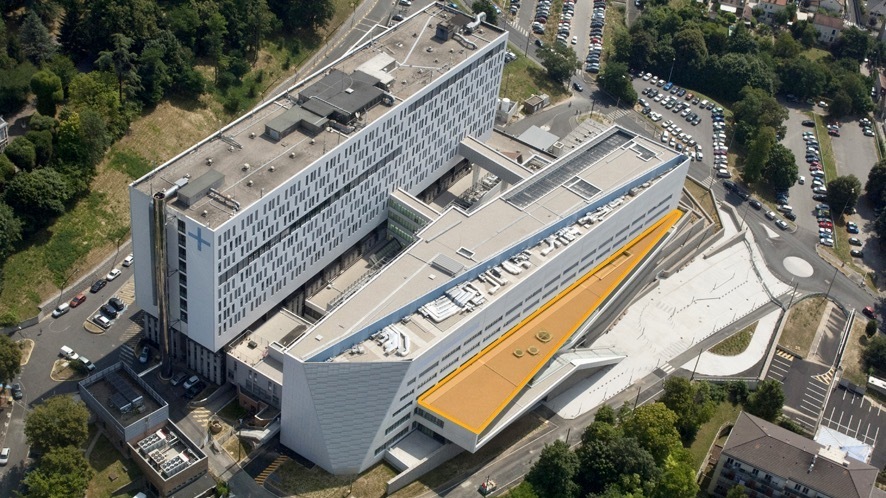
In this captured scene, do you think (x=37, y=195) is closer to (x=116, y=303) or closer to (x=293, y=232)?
(x=116, y=303)

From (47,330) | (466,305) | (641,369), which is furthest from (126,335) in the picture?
(641,369)

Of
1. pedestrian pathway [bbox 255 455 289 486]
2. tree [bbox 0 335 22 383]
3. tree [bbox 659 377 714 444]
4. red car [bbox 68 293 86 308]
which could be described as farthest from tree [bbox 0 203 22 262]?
A: tree [bbox 659 377 714 444]

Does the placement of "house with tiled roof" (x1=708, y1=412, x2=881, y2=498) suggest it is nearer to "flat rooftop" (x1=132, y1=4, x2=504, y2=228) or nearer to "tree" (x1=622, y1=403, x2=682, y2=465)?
"tree" (x1=622, y1=403, x2=682, y2=465)

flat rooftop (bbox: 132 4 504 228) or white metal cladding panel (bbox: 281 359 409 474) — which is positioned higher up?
flat rooftop (bbox: 132 4 504 228)

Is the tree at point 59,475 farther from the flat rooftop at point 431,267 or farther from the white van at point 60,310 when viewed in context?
the flat rooftop at point 431,267

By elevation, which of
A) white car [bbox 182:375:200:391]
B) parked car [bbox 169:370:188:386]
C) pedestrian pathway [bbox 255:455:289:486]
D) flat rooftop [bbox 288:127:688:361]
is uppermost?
flat rooftop [bbox 288:127:688:361]

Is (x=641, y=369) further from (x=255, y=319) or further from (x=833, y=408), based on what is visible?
(x=255, y=319)

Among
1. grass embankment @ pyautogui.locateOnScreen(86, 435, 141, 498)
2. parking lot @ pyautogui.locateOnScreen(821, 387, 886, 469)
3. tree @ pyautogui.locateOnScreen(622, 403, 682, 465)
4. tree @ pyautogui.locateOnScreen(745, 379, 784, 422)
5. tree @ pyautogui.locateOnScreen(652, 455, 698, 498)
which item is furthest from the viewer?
parking lot @ pyautogui.locateOnScreen(821, 387, 886, 469)
